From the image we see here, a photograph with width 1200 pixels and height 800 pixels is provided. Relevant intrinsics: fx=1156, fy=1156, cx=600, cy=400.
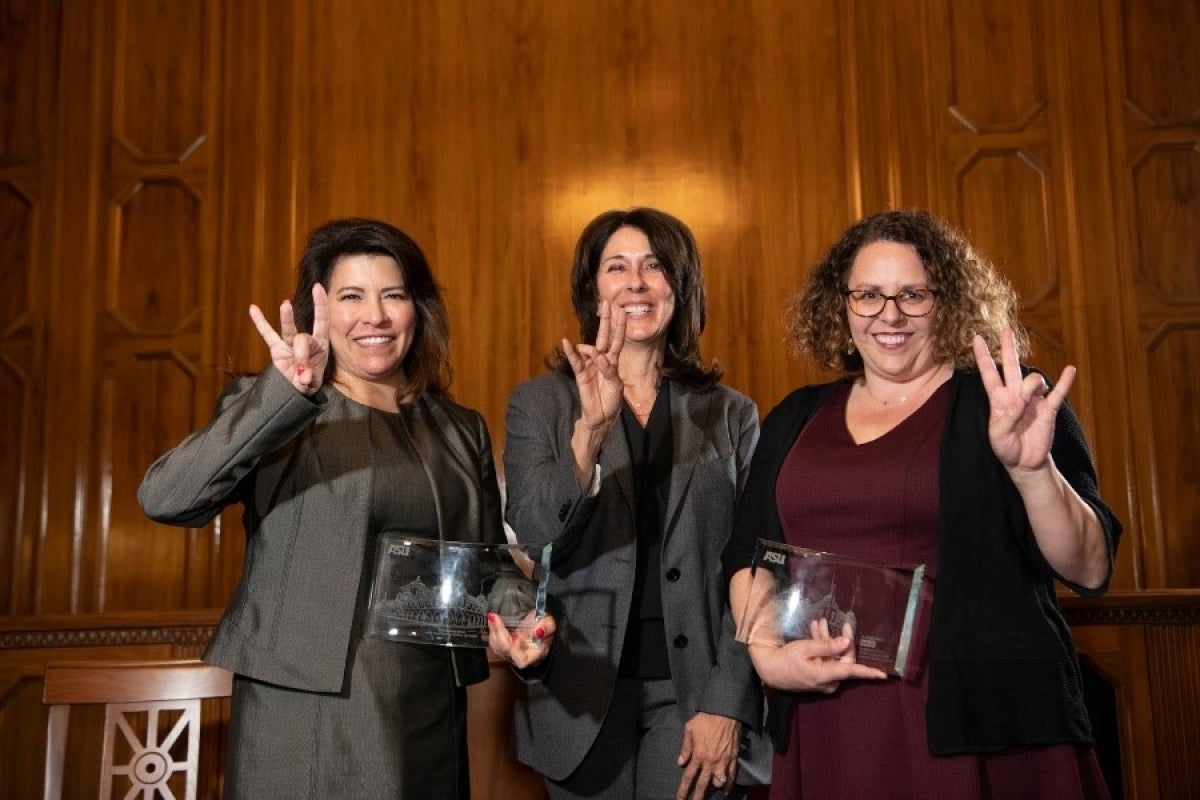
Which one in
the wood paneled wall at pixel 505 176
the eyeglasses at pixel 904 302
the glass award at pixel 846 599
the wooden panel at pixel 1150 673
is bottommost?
the wooden panel at pixel 1150 673

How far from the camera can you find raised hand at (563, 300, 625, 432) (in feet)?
6.86

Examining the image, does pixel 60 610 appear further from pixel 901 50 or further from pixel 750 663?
pixel 901 50

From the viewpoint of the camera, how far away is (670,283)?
7.96 ft

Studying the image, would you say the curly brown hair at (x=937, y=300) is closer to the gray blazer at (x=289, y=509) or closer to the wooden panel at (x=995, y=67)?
the gray blazer at (x=289, y=509)

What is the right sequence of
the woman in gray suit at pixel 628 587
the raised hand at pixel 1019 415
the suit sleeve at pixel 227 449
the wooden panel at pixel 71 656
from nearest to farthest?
the raised hand at pixel 1019 415, the suit sleeve at pixel 227 449, the woman in gray suit at pixel 628 587, the wooden panel at pixel 71 656

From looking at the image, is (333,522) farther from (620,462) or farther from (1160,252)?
(1160,252)

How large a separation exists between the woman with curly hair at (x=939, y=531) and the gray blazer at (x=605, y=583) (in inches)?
5.3

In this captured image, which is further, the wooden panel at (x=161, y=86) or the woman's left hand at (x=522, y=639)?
the wooden panel at (x=161, y=86)

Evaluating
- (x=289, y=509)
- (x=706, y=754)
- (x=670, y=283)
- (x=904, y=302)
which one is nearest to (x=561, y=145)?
(x=670, y=283)

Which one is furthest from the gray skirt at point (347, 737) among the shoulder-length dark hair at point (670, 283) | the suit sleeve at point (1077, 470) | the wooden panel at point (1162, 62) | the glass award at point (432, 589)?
the wooden panel at point (1162, 62)

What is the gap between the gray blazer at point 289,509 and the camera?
1806mm

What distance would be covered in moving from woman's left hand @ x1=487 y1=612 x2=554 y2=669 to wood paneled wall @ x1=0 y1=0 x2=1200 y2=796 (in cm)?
249

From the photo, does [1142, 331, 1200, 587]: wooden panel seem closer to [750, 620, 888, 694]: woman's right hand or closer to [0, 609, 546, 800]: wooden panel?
[750, 620, 888, 694]: woman's right hand

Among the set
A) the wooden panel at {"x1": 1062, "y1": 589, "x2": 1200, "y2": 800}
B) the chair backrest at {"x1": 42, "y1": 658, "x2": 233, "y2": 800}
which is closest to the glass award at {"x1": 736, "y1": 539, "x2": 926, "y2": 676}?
the chair backrest at {"x1": 42, "y1": 658, "x2": 233, "y2": 800}
